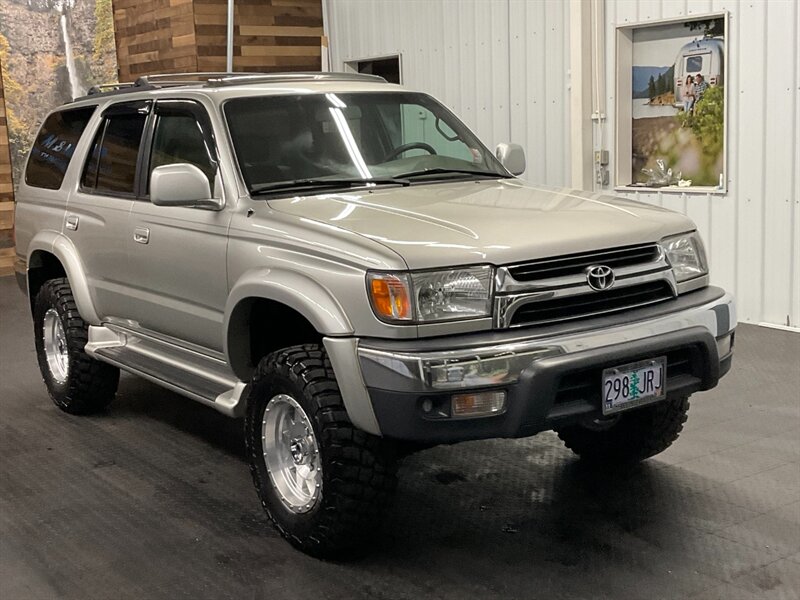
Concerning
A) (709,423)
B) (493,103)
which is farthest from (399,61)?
(709,423)

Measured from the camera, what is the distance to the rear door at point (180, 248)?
3.99 meters

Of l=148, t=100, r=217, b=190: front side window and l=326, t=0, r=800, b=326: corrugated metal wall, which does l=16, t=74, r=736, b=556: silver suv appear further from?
l=326, t=0, r=800, b=326: corrugated metal wall

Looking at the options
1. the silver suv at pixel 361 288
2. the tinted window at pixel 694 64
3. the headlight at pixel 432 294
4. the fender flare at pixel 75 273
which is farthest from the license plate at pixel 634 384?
the tinted window at pixel 694 64

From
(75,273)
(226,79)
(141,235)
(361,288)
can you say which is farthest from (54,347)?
(361,288)

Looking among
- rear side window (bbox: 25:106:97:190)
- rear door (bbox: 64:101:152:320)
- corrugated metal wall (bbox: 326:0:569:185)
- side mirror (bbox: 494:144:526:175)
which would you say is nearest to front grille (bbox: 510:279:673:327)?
side mirror (bbox: 494:144:526:175)

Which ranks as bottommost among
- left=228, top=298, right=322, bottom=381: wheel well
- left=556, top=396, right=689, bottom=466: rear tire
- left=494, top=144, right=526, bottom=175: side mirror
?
left=556, top=396, right=689, bottom=466: rear tire

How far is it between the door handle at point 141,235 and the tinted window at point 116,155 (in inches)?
10.5

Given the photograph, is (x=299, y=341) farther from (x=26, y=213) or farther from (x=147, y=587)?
(x=26, y=213)

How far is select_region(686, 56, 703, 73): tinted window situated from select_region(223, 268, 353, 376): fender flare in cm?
487

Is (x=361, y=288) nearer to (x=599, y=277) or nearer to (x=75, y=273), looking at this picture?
(x=599, y=277)

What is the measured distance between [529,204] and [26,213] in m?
3.22

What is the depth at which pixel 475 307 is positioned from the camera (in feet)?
10.5

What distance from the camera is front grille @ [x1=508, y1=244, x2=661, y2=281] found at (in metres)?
3.25

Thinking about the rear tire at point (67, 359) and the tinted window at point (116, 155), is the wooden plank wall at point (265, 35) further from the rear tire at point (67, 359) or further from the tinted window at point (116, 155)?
the tinted window at point (116, 155)
